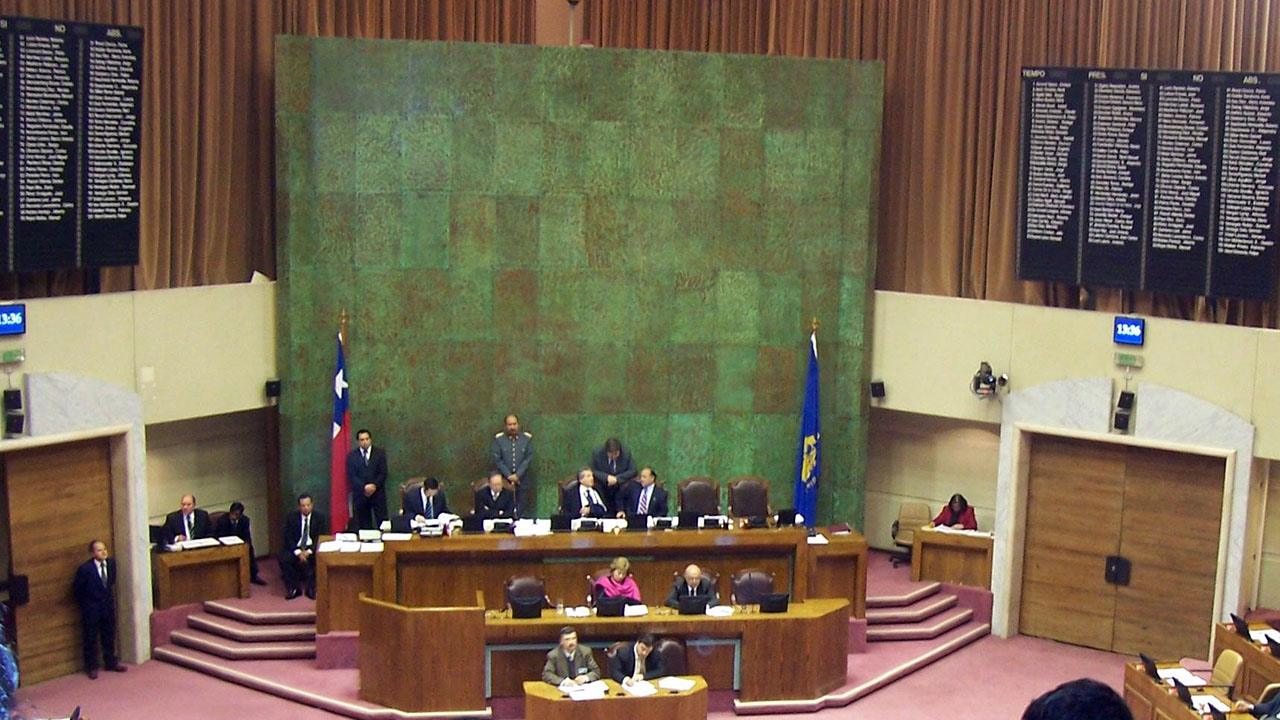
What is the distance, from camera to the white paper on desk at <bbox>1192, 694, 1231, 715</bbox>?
10.4 metres

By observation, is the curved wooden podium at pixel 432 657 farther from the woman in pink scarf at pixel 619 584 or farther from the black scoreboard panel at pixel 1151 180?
the black scoreboard panel at pixel 1151 180

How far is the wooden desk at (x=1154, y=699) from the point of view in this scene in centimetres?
1042

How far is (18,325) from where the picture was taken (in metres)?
12.1

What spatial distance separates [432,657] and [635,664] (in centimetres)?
163

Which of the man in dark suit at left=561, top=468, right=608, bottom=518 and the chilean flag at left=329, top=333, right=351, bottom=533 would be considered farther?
the chilean flag at left=329, top=333, right=351, bottom=533

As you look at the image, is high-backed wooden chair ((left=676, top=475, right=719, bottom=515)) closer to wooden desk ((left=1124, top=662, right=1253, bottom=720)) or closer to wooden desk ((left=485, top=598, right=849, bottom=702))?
wooden desk ((left=485, top=598, right=849, bottom=702))

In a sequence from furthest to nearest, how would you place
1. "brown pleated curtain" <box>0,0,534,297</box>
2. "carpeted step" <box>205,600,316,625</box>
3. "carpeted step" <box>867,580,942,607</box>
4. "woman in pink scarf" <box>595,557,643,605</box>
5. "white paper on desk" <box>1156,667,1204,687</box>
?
"carpeted step" <box>867,580,942,607</box>, "brown pleated curtain" <box>0,0,534,297</box>, "carpeted step" <box>205,600,316,625</box>, "woman in pink scarf" <box>595,557,643,605</box>, "white paper on desk" <box>1156,667,1204,687</box>

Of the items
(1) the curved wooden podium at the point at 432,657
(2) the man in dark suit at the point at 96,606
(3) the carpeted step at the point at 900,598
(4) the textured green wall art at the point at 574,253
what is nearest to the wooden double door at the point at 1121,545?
(3) the carpeted step at the point at 900,598

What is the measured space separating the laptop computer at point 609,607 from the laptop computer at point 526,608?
0.47 metres

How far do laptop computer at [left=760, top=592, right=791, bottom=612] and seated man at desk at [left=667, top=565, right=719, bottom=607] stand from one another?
408mm

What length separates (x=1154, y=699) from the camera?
11.0 m

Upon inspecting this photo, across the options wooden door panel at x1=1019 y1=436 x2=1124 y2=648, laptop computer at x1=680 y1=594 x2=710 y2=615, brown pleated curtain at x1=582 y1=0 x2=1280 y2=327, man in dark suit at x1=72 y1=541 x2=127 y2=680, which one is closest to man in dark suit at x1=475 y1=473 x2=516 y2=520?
laptop computer at x1=680 y1=594 x2=710 y2=615

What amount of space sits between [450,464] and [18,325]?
4.46m

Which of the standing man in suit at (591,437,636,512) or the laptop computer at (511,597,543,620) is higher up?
the standing man in suit at (591,437,636,512)
